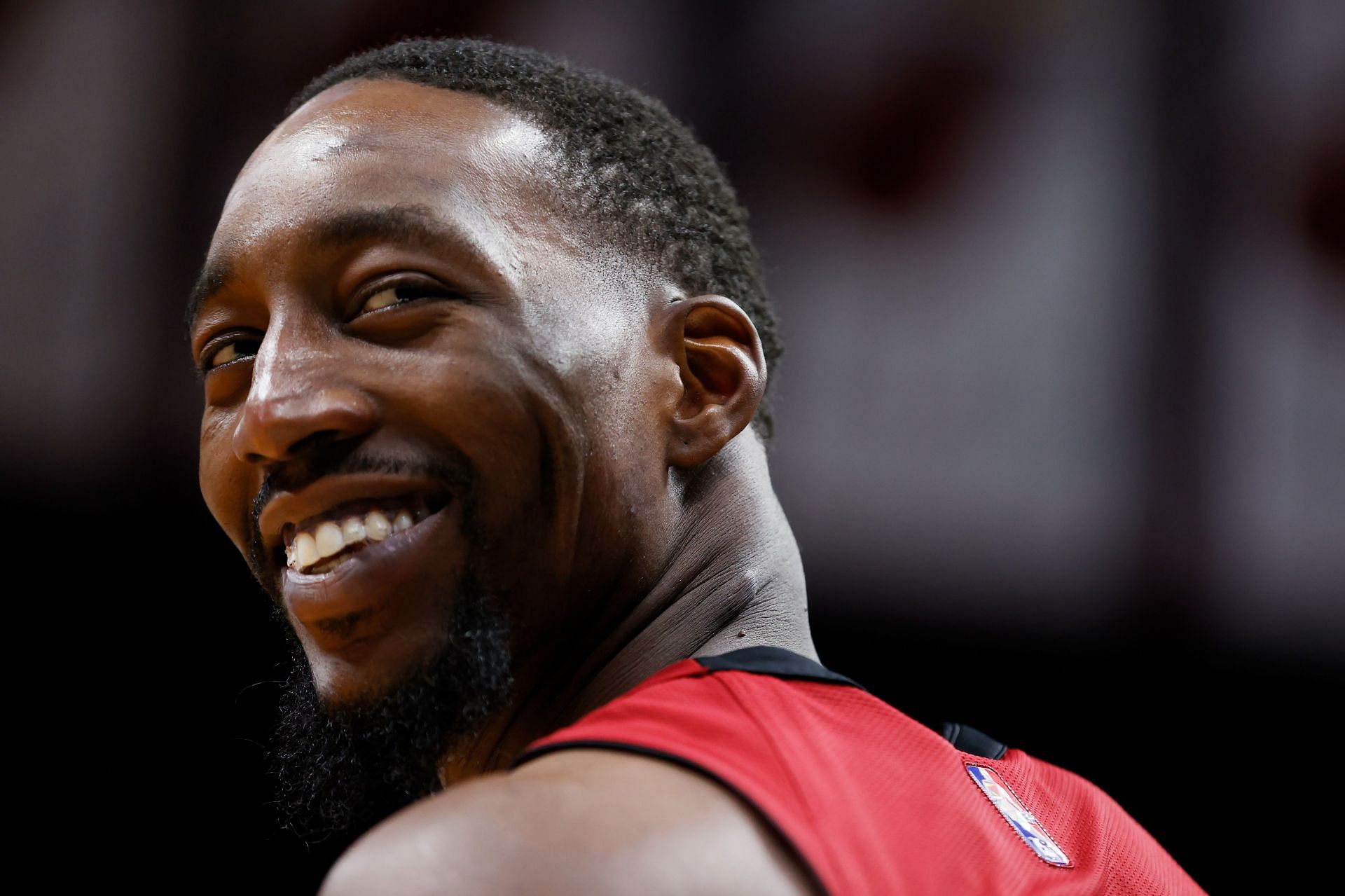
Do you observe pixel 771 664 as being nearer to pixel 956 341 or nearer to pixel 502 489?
pixel 502 489

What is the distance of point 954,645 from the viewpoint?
3168 mm

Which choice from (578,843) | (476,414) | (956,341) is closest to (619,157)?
(476,414)

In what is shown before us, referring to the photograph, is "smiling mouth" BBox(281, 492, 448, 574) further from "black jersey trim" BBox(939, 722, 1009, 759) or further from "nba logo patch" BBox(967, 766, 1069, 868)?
"black jersey trim" BBox(939, 722, 1009, 759)

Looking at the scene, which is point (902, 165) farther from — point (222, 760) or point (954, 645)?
point (222, 760)

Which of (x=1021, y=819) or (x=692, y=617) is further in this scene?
(x=692, y=617)

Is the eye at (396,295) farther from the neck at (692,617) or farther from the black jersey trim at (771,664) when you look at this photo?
the black jersey trim at (771,664)

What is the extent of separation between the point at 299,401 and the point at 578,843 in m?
0.69

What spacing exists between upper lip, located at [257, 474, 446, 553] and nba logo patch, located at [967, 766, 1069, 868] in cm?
68

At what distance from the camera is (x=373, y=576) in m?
1.42

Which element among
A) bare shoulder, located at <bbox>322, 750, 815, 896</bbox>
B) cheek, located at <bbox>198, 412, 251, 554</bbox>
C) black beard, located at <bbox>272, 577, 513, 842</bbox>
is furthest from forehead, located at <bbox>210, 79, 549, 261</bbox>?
bare shoulder, located at <bbox>322, 750, 815, 896</bbox>

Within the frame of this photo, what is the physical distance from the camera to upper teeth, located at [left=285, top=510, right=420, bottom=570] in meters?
1.43

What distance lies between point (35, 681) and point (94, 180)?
130 centimetres

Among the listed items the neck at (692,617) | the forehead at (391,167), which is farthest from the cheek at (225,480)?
the neck at (692,617)

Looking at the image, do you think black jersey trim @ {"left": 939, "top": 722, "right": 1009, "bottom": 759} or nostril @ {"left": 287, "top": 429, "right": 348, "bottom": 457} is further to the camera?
black jersey trim @ {"left": 939, "top": 722, "right": 1009, "bottom": 759}
